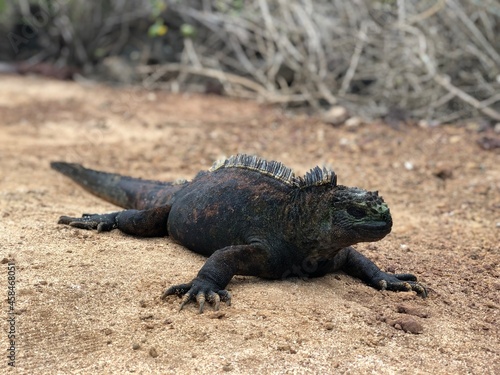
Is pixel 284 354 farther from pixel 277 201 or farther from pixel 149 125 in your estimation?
pixel 149 125

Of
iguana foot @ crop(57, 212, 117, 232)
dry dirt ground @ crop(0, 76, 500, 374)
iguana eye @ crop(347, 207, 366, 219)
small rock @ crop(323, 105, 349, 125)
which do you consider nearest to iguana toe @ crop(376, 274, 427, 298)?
dry dirt ground @ crop(0, 76, 500, 374)

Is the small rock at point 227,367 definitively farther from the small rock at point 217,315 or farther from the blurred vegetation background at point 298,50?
the blurred vegetation background at point 298,50

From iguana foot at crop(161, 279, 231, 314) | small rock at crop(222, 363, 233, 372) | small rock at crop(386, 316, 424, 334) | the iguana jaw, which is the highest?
the iguana jaw

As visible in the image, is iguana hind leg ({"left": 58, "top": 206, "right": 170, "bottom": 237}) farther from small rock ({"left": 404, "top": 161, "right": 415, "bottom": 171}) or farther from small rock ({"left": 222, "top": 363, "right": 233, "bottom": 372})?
small rock ({"left": 404, "top": 161, "right": 415, "bottom": 171})

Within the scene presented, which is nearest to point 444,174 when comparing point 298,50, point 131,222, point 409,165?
point 409,165

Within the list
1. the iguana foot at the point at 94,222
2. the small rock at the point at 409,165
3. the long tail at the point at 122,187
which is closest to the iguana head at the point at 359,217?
the long tail at the point at 122,187

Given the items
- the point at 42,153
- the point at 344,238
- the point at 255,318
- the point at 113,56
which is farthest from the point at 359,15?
the point at 255,318

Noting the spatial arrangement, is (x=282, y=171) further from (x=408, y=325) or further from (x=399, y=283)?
(x=408, y=325)
